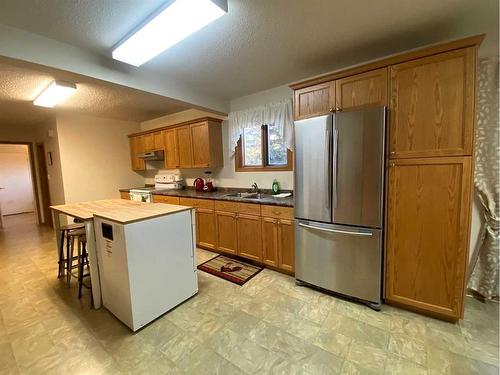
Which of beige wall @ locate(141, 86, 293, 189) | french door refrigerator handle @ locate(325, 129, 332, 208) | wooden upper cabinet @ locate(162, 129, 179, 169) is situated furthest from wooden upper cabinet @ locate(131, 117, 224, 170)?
french door refrigerator handle @ locate(325, 129, 332, 208)

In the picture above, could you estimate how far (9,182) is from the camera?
6680mm

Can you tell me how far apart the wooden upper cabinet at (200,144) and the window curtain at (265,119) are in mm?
390

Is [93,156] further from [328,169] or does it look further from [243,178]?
[328,169]

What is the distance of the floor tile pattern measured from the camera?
1521mm

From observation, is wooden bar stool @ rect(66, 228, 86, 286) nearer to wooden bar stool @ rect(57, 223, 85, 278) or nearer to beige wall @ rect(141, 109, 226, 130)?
wooden bar stool @ rect(57, 223, 85, 278)

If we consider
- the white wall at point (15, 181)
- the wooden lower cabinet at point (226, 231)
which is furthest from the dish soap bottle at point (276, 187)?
the white wall at point (15, 181)

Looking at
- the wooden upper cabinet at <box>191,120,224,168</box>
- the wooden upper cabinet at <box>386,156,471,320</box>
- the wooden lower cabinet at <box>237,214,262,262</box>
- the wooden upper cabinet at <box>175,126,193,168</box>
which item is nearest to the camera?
the wooden upper cabinet at <box>386,156,471,320</box>

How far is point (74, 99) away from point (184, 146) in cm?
170

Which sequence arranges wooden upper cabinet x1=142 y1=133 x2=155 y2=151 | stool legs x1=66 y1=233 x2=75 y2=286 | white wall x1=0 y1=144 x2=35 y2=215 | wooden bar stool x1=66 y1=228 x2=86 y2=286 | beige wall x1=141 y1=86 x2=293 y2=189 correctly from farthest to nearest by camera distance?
white wall x1=0 y1=144 x2=35 y2=215 → wooden upper cabinet x1=142 y1=133 x2=155 y2=151 → beige wall x1=141 y1=86 x2=293 y2=189 → stool legs x1=66 y1=233 x2=75 y2=286 → wooden bar stool x1=66 y1=228 x2=86 y2=286

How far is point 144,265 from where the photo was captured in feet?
6.16

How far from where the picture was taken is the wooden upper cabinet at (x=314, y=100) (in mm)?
2133

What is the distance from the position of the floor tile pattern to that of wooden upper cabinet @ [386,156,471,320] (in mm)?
227

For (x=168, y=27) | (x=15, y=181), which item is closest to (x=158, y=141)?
(x=168, y=27)

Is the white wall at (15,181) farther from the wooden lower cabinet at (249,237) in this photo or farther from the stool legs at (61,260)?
the wooden lower cabinet at (249,237)
